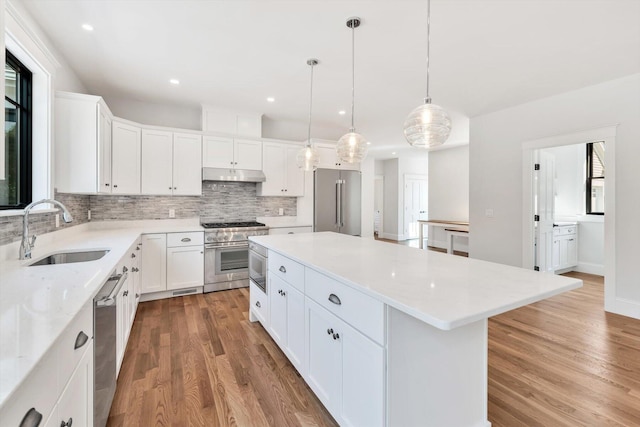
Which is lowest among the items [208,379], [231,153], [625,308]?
[208,379]

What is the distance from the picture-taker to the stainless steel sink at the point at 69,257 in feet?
6.96

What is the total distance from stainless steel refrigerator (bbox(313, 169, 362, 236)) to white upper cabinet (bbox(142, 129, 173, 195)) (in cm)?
218

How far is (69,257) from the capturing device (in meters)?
2.28

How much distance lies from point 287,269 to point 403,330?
1122 millimetres

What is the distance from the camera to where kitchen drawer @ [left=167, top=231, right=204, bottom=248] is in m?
3.73

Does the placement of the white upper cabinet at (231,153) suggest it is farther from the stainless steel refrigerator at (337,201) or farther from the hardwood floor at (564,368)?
the hardwood floor at (564,368)

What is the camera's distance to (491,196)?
A: 15.4 ft

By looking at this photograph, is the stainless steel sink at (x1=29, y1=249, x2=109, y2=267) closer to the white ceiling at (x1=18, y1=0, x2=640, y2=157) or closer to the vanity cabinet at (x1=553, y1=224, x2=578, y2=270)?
the white ceiling at (x1=18, y1=0, x2=640, y2=157)

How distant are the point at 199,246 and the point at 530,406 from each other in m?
3.66

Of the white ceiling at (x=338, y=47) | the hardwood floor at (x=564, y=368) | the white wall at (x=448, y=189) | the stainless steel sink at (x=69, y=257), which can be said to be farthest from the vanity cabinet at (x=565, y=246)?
the stainless steel sink at (x=69, y=257)

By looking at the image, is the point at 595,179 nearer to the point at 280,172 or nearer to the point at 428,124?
the point at 428,124

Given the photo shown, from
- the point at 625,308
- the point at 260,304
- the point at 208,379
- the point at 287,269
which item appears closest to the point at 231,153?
the point at 260,304

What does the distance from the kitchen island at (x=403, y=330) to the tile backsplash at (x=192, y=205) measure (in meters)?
2.62

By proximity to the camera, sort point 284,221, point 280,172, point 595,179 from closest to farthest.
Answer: point 280,172
point 284,221
point 595,179
